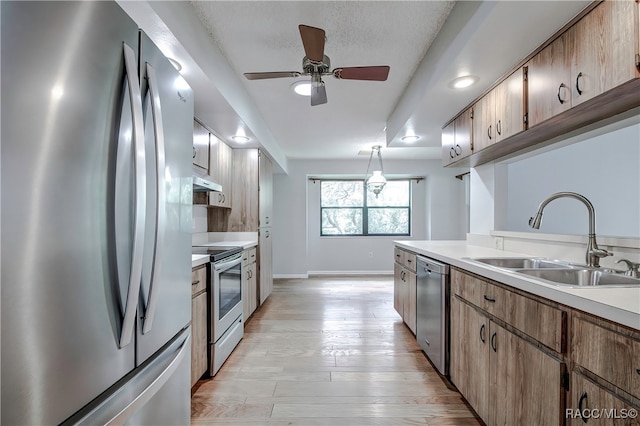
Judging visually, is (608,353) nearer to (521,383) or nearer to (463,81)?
(521,383)

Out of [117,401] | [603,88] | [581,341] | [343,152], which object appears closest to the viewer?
[117,401]

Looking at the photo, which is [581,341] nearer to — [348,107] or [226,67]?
[226,67]

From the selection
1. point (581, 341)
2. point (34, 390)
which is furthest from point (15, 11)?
point (581, 341)

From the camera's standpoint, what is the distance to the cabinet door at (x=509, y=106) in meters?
1.96

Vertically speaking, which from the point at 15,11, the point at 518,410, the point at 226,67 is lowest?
the point at 518,410

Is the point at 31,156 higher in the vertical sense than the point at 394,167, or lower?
lower

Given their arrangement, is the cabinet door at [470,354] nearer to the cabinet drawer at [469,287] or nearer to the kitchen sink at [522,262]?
the cabinet drawer at [469,287]

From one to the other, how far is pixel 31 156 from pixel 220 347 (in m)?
2.17

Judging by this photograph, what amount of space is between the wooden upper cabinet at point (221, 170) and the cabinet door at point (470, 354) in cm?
265

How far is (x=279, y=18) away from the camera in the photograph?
1960mm

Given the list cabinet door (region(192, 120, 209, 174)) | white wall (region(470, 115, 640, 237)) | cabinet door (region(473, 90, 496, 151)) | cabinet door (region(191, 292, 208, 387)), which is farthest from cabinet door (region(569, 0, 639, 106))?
cabinet door (region(192, 120, 209, 174))

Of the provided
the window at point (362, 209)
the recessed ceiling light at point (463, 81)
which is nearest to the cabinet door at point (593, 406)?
the recessed ceiling light at point (463, 81)

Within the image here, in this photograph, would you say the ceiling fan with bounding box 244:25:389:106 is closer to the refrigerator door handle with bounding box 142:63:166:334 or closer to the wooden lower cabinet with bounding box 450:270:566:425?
the refrigerator door handle with bounding box 142:63:166:334

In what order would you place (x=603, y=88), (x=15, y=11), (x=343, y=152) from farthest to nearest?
1. (x=343, y=152)
2. (x=603, y=88)
3. (x=15, y=11)
